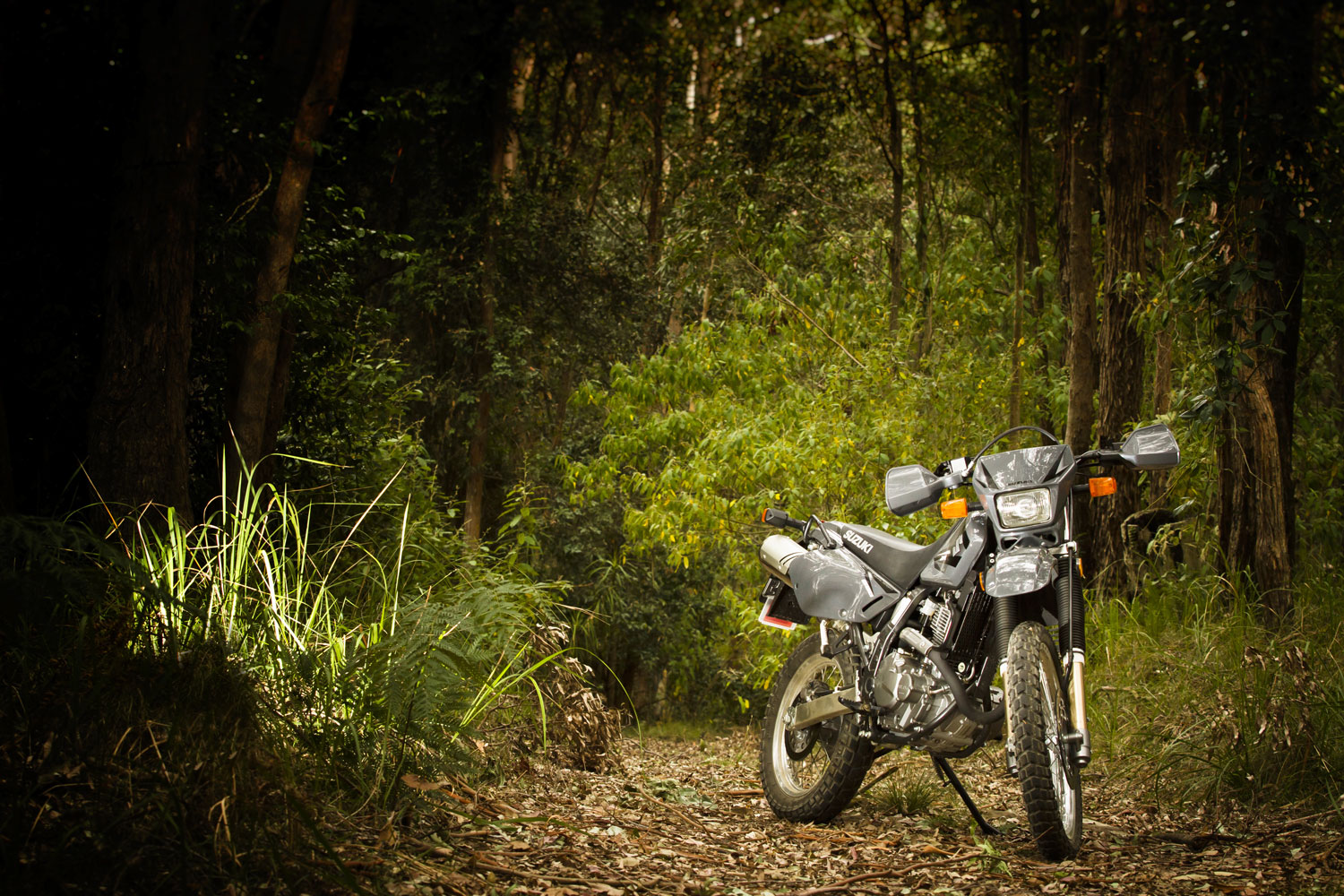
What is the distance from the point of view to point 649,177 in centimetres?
1573

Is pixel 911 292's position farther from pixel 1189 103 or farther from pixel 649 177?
pixel 649 177

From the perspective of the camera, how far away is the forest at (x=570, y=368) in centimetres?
316

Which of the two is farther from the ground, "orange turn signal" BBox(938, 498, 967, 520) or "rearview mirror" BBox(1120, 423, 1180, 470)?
"rearview mirror" BBox(1120, 423, 1180, 470)

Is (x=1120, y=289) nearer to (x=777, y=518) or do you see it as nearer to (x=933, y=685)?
(x=777, y=518)

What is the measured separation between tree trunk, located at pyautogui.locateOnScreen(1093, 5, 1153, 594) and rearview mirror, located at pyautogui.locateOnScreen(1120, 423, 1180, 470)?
3.85m

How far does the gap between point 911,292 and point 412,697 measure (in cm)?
852

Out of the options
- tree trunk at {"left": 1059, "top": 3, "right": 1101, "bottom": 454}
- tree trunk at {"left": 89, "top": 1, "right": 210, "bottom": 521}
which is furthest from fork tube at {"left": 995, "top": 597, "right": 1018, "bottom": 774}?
tree trunk at {"left": 1059, "top": 3, "right": 1101, "bottom": 454}

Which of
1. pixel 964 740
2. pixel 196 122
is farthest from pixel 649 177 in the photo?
pixel 964 740

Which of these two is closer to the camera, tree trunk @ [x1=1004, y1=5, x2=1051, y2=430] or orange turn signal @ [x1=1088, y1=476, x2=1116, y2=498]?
orange turn signal @ [x1=1088, y1=476, x2=1116, y2=498]

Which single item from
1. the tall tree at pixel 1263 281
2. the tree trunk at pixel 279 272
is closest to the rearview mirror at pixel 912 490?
the tall tree at pixel 1263 281

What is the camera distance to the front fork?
10.6 ft

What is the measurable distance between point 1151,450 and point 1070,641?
0.68m

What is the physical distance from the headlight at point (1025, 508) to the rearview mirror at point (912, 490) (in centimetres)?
37

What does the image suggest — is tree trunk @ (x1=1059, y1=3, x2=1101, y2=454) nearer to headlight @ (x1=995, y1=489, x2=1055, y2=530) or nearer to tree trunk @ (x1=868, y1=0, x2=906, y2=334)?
tree trunk @ (x1=868, y1=0, x2=906, y2=334)
